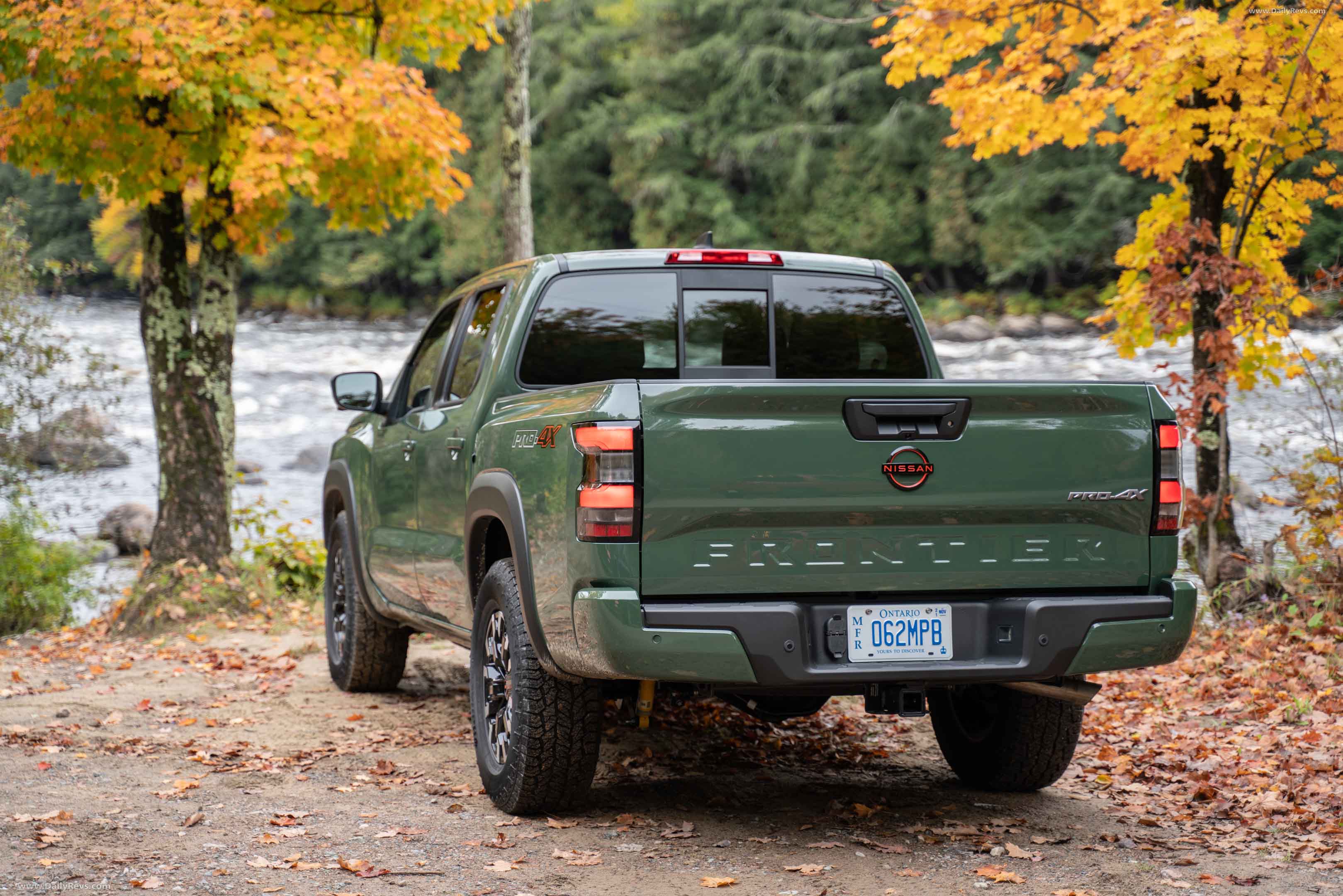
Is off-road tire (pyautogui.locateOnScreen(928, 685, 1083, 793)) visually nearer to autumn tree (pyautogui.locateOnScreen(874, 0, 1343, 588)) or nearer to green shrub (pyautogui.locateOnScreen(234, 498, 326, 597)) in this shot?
autumn tree (pyautogui.locateOnScreen(874, 0, 1343, 588))

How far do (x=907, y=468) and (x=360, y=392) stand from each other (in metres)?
3.28

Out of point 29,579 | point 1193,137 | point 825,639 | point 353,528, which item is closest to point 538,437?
point 825,639

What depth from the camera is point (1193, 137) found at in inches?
341

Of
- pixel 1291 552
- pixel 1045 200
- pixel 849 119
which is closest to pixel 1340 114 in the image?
pixel 1291 552

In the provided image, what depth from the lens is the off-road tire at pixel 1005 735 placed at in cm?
516

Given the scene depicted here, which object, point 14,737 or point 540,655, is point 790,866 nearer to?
point 540,655

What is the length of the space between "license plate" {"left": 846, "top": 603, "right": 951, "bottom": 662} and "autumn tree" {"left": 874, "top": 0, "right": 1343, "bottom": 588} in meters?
5.08

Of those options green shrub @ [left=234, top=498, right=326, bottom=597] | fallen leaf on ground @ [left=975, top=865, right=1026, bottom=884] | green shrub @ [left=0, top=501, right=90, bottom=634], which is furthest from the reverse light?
green shrub @ [left=0, top=501, right=90, bottom=634]

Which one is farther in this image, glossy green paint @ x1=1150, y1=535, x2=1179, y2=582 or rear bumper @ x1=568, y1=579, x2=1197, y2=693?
glossy green paint @ x1=1150, y1=535, x2=1179, y2=582

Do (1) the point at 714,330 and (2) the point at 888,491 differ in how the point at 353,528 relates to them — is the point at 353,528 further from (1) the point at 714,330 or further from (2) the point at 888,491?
(2) the point at 888,491

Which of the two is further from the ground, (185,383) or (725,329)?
(725,329)

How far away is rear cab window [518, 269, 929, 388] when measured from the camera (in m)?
5.49

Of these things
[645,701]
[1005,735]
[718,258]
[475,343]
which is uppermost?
[718,258]

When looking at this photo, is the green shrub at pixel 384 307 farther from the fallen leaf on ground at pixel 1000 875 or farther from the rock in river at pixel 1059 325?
the fallen leaf on ground at pixel 1000 875
